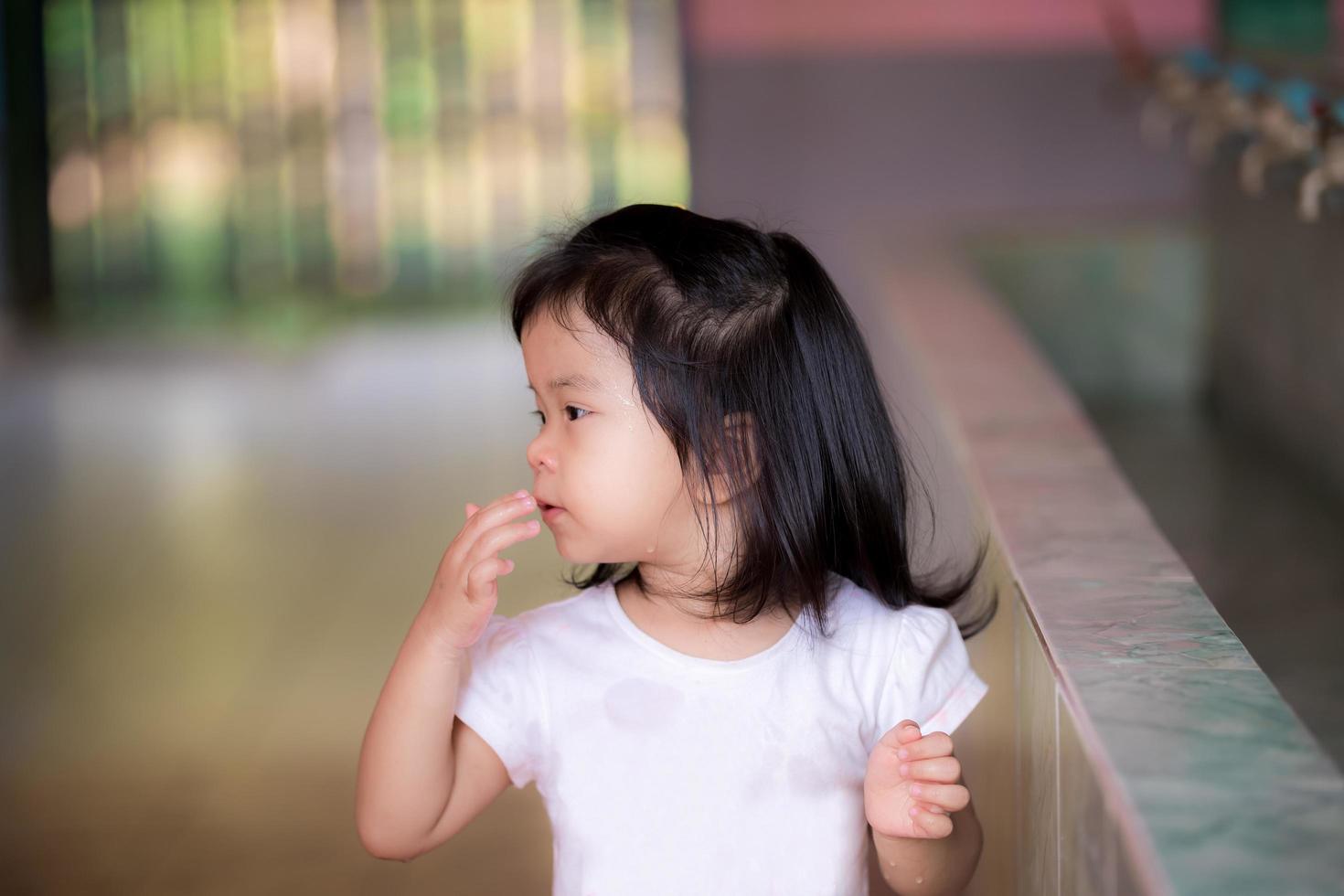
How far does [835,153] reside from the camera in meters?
8.12

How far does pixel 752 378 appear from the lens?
1.04 metres

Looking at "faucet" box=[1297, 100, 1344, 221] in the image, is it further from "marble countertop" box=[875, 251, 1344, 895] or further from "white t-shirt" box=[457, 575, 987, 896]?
"white t-shirt" box=[457, 575, 987, 896]

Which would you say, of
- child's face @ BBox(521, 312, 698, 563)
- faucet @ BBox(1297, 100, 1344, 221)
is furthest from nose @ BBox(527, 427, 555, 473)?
faucet @ BBox(1297, 100, 1344, 221)

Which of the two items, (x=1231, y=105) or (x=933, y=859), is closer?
(x=933, y=859)

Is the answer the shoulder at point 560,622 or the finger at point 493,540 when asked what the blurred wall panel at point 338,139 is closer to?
the shoulder at point 560,622

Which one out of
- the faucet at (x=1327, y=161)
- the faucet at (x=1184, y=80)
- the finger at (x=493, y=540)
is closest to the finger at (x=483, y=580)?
the finger at (x=493, y=540)

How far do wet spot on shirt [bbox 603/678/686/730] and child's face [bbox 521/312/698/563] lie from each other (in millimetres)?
93

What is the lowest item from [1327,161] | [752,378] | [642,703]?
[642,703]

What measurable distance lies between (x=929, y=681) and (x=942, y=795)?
11 centimetres

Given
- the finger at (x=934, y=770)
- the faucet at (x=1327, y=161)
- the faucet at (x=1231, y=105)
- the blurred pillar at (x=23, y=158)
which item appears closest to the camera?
the finger at (x=934, y=770)

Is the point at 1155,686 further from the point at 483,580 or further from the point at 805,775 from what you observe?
the point at 483,580

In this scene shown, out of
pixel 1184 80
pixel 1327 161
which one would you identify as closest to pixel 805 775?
pixel 1327 161

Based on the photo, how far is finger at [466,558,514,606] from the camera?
0.97m

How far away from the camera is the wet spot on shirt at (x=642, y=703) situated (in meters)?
1.05
